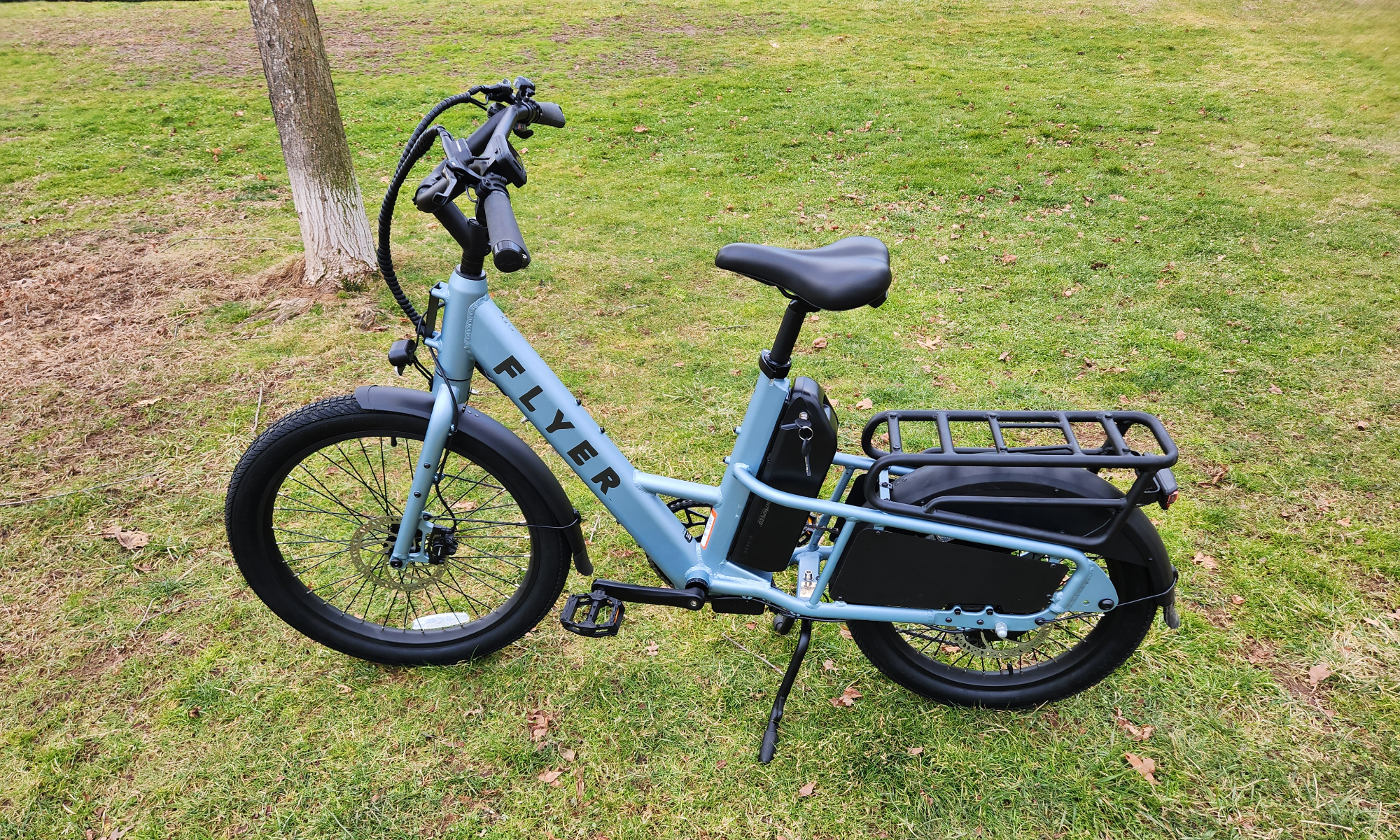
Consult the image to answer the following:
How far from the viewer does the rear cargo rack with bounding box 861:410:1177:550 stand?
7.06 feet

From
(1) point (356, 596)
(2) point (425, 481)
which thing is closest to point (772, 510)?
(2) point (425, 481)

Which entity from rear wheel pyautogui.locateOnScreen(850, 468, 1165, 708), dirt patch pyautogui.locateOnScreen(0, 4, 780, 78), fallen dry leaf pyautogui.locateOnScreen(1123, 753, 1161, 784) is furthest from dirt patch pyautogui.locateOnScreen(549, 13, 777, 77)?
fallen dry leaf pyautogui.locateOnScreen(1123, 753, 1161, 784)

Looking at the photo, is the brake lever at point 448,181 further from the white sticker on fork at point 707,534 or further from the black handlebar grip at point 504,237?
the white sticker on fork at point 707,534

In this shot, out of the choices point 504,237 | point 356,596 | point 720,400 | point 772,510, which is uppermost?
point 504,237

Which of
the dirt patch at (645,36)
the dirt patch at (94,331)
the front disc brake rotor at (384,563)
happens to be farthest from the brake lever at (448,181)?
the dirt patch at (645,36)

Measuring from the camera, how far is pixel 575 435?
8.20 feet

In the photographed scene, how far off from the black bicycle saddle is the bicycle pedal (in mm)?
1227

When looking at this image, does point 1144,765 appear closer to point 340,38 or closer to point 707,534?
point 707,534

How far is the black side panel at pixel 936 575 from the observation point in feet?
7.75

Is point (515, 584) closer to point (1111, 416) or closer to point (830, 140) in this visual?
point (1111, 416)

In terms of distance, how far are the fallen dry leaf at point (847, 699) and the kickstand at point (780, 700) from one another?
0.72ft

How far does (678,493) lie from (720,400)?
1.88 m

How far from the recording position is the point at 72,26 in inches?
528

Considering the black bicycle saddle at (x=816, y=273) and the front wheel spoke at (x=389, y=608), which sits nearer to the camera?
the black bicycle saddle at (x=816, y=273)
